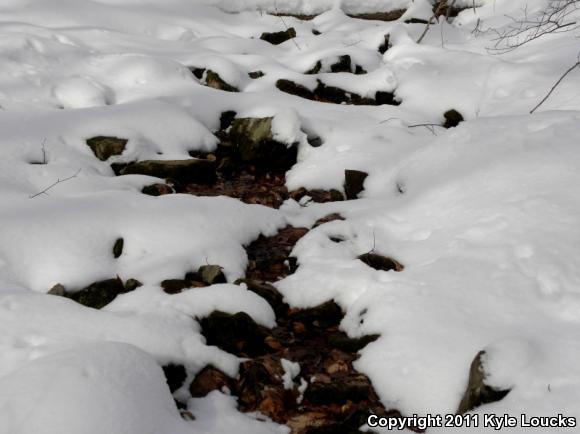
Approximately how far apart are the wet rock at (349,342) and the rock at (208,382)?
0.78 meters

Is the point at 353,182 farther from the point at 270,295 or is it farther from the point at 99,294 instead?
the point at 99,294

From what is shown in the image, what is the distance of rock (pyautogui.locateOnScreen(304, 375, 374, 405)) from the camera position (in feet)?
9.34

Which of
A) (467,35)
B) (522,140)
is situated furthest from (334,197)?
(467,35)

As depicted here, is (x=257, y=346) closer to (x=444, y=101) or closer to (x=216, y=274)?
(x=216, y=274)

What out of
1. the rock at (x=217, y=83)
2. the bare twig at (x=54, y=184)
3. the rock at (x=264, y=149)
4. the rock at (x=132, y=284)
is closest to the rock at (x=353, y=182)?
the rock at (x=264, y=149)

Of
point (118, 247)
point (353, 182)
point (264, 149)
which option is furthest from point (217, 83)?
point (118, 247)

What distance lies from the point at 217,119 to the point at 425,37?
5069mm

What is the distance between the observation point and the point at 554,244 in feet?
11.3

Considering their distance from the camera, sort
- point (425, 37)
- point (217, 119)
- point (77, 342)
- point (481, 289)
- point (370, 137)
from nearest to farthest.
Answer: point (77, 342) → point (481, 289) → point (370, 137) → point (217, 119) → point (425, 37)

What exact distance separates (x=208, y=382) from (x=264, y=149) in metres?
3.48

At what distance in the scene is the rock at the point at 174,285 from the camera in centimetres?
360

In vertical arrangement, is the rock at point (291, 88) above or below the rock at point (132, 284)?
above

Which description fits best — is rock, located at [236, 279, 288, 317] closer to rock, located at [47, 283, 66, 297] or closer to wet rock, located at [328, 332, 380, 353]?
wet rock, located at [328, 332, 380, 353]

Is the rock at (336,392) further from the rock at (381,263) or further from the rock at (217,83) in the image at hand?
the rock at (217,83)
